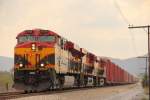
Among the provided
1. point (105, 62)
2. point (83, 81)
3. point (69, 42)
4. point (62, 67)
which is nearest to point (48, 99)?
point (62, 67)

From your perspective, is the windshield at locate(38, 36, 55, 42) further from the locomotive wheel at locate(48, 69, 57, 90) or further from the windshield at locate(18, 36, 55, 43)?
the locomotive wheel at locate(48, 69, 57, 90)

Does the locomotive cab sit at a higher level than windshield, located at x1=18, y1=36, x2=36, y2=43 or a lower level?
lower

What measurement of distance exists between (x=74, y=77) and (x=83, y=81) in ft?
19.6

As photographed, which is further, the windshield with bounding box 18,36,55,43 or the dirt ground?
the windshield with bounding box 18,36,55,43

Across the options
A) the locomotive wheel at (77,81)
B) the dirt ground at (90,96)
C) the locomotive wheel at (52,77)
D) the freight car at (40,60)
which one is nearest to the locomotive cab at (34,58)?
the freight car at (40,60)

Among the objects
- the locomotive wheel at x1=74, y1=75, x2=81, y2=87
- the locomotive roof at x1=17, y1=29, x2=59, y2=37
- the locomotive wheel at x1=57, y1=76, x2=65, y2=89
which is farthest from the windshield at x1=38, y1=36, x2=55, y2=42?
the locomotive wheel at x1=74, y1=75, x2=81, y2=87

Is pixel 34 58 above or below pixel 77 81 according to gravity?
above

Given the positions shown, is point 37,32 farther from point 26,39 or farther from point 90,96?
point 90,96

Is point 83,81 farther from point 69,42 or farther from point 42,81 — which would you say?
point 42,81

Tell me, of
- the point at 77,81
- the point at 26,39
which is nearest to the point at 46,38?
the point at 26,39

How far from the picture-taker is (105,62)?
278 feet

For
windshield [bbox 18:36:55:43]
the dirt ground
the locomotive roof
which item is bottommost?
the dirt ground

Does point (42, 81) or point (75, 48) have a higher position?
point (75, 48)

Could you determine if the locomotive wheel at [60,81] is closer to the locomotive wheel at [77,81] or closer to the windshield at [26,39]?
the windshield at [26,39]
